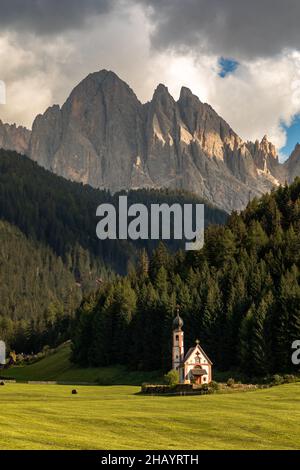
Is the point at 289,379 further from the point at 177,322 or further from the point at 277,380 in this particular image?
the point at 177,322

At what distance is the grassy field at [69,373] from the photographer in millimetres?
127562

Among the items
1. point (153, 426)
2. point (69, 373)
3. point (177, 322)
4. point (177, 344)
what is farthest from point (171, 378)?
point (153, 426)

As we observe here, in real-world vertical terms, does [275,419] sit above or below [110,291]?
below

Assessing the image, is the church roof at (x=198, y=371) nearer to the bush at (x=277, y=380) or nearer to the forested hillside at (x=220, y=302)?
the forested hillside at (x=220, y=302)

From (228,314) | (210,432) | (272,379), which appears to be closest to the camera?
(210,432)

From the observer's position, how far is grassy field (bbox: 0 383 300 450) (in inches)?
1698

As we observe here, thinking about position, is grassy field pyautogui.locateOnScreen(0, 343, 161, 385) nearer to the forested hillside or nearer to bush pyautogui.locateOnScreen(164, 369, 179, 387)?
the forested hillside

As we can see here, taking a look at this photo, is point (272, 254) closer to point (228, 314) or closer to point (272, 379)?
point (228, 314)

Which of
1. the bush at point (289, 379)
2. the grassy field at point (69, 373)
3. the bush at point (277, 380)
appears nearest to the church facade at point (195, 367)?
the grassy field at point (69, 373)

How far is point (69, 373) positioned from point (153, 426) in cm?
10062

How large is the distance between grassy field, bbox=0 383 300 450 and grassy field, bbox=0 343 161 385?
5800 centimetres

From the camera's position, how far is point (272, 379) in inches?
4126
